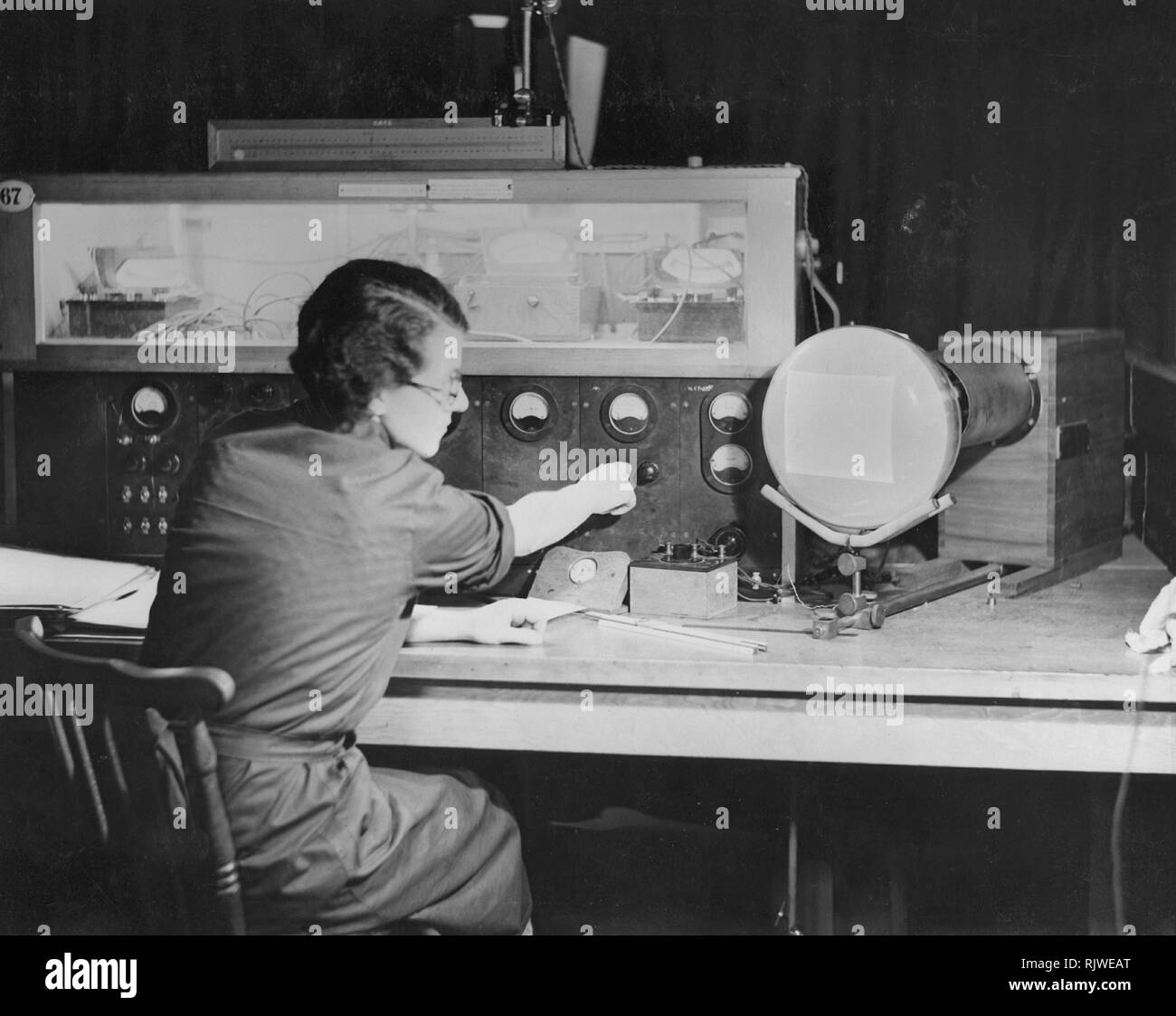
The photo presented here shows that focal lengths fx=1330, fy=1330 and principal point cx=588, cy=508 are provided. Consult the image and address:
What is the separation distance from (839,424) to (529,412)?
1.84 feet

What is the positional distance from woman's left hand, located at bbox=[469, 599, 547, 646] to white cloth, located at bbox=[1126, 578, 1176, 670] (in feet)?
2.96

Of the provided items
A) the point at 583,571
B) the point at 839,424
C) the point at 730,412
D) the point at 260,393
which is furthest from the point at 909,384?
the point at 260,393

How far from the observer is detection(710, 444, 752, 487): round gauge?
234 cm

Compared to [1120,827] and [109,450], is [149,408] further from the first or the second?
[1120,827]

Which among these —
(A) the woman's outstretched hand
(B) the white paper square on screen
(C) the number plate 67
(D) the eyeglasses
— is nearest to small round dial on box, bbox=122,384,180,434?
(C) the number plate 67

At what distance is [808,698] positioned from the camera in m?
1.99

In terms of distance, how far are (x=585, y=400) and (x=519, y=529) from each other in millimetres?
256

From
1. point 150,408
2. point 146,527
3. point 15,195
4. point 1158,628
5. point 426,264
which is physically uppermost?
point 15,195

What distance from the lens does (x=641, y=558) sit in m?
2.32

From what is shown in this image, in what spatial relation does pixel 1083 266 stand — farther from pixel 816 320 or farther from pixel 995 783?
pixel 995 783
